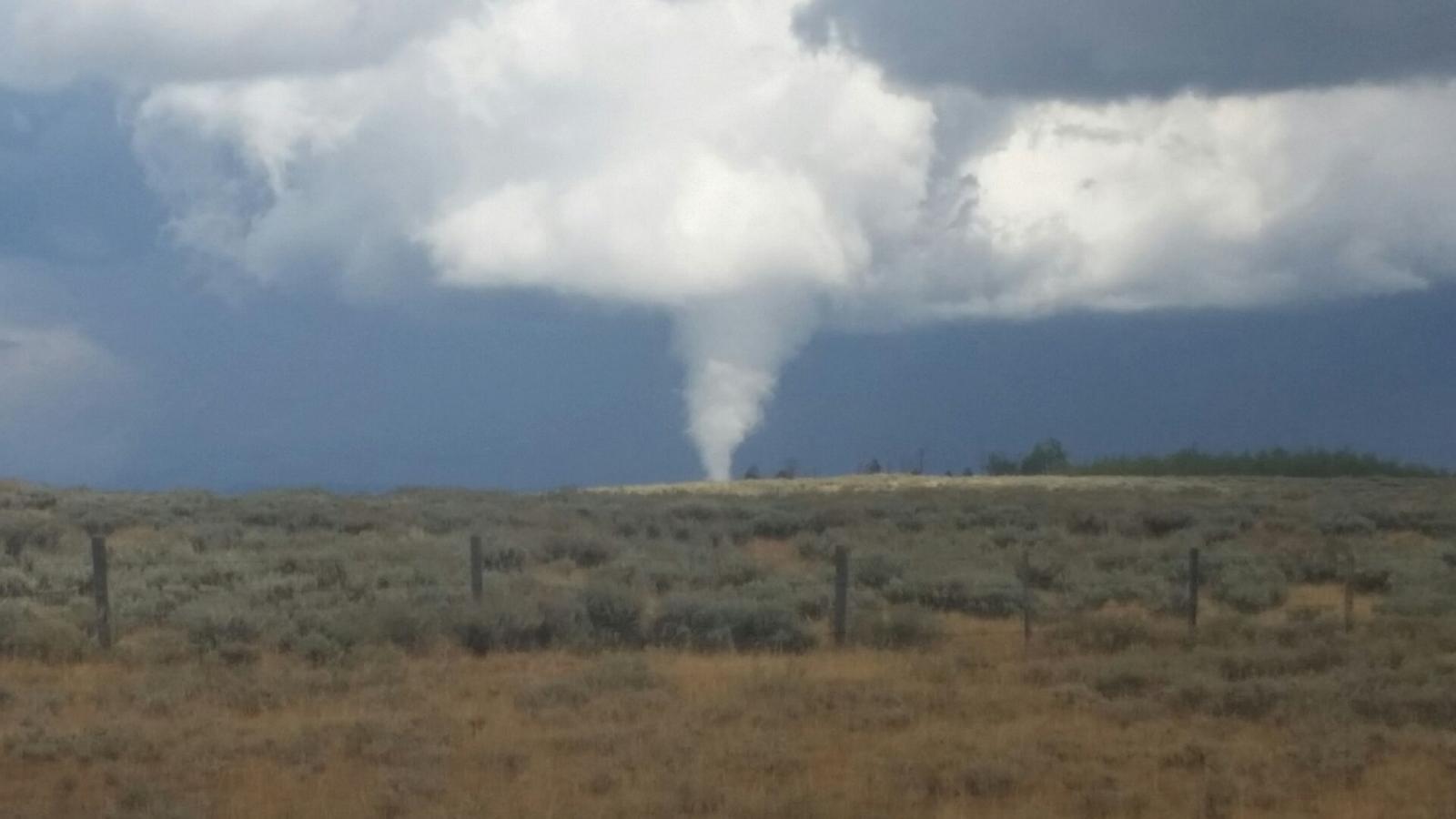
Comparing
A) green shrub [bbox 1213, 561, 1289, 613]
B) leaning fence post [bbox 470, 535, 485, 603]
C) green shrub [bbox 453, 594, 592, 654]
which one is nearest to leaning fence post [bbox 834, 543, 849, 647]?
green shrub [bbox 453, 594, 592, 654]

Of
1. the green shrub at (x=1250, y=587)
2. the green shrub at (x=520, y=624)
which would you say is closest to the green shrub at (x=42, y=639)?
the green shrub at (x=520, y=624)

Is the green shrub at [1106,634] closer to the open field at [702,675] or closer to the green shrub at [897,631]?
the open field at [702,675]

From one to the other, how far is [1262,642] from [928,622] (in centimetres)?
437

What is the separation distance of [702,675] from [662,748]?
16.5 ft

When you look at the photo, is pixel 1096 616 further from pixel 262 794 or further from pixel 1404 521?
pixel 1404 521

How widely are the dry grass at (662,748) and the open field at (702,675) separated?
0.05 m

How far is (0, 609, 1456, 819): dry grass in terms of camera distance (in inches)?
523

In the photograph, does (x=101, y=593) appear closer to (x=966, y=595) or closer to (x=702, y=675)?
(x=702, y=675)

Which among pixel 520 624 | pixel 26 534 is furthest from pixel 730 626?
pixel 26 534

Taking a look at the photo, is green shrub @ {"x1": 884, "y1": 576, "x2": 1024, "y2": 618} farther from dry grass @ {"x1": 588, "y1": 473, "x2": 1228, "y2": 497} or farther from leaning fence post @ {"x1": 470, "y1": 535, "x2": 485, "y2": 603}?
dry grass @ {"x1": 588, "y1": 473, "x2": 1228, "y2": 497}

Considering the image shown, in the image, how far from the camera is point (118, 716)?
17109mm

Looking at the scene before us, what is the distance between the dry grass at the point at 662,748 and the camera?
1329 centimetres

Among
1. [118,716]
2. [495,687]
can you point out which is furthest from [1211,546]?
[118,716]

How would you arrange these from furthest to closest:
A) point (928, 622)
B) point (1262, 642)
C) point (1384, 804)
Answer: point (928, 622)
point (1262, 642)
point (1384, 804)
